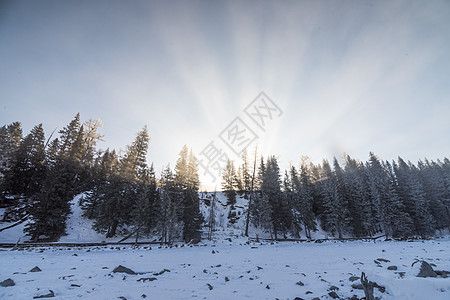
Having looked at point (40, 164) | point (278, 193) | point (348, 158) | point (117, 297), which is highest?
point (348, 158)

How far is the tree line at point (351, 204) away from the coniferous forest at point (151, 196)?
0.20 m

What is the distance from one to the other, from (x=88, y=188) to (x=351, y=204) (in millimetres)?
57334

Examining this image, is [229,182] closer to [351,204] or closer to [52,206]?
[351,204]

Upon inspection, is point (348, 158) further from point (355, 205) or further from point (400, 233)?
point (400, 233)

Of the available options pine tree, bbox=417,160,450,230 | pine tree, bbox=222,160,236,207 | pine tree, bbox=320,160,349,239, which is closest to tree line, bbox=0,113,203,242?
pine tree, bbox=222,160,236,207

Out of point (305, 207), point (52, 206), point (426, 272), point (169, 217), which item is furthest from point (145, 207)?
point (305, 207)

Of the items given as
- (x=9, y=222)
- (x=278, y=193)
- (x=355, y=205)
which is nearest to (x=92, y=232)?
(x=9, y=222)

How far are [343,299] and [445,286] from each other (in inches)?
100.0

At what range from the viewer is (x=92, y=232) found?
27.1 m

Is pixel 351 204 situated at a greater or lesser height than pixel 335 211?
greater

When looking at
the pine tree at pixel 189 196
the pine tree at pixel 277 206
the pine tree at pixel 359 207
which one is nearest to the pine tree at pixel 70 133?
the pine tree at pixel 189 196

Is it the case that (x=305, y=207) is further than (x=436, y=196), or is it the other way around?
(x=436, y=196)

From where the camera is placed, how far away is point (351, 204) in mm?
40500

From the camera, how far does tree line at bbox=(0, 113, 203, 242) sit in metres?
24.0
